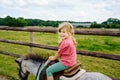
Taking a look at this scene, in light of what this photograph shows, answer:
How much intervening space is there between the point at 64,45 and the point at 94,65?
17.6 ft

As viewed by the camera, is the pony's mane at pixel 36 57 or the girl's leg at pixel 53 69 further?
the pony's mane at pixel 36 57

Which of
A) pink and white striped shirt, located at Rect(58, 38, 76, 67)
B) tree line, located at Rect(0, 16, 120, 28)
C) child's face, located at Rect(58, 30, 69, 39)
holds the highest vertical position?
child's face, located at Rect(58, 30, 69, 39)

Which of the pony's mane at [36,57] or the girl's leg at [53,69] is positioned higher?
the pony's mane at [36,57]

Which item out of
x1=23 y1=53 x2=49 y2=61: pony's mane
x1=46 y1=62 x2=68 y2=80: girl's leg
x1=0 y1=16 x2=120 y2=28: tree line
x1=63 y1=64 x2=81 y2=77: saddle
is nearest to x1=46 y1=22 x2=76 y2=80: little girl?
x1=46 y1=62 x2=68 y2=80: girl's leg

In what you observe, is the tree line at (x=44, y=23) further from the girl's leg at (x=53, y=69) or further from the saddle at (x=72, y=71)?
the saddle at (x=72, y=71)

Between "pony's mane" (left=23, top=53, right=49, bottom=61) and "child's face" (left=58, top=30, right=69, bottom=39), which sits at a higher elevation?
"child's face" (left=58, top=30, right=69, bottom=39)

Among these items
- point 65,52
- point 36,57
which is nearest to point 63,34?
point 65,52

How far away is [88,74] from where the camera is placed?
3.35m

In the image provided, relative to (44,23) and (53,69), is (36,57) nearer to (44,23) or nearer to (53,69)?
(53,69)

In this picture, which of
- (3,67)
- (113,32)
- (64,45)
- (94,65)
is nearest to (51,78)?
(64,45)

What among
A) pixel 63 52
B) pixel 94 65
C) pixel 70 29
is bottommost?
pixel 94 65

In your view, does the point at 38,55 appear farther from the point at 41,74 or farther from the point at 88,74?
the point at 88,74

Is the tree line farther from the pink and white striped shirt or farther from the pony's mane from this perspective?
the pink and white striped shirt

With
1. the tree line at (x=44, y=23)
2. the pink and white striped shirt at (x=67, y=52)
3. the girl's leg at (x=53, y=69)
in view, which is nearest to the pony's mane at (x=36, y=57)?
the girl's leg at (x=53, y=69)
